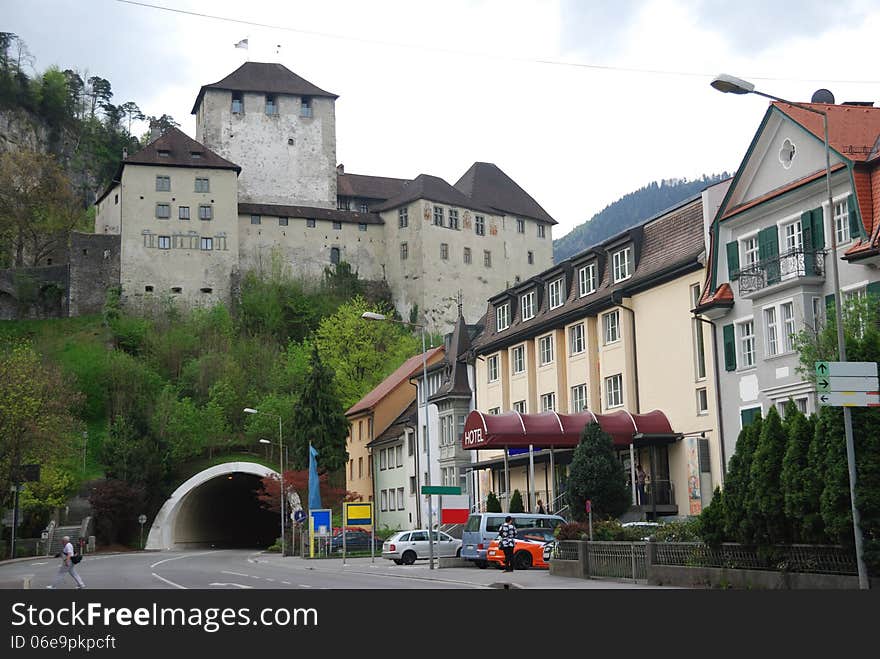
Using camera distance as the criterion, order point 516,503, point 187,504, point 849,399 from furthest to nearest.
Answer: point 187,504, point 516,503, point 849,399

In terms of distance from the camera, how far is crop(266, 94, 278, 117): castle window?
398 feet

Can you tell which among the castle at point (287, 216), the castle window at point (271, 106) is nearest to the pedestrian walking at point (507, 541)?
the castle at point (287, 216)

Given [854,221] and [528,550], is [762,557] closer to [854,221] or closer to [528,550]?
[528,550]

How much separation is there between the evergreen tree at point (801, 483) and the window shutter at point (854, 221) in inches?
490

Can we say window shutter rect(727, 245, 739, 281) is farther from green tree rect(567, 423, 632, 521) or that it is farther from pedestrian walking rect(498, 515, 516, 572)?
pedestrian walking rect(498, 515, 516, 572)

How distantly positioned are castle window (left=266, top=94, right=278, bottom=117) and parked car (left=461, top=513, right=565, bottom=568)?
3564 inches

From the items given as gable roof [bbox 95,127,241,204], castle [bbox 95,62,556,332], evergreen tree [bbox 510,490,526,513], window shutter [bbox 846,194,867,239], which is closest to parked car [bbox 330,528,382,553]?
evergreen tree [bbox 510,490,526,513]

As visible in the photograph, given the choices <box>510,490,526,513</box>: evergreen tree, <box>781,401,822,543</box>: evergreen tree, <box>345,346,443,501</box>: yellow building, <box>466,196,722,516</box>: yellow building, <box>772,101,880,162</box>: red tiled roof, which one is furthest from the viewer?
<box>345,346,443,501</box>: yellow building

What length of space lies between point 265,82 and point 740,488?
106 metres

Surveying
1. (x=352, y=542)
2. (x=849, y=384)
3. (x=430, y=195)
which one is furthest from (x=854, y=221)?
(x=430, y=195)

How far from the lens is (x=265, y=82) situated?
122250mm

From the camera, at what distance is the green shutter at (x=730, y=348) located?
3775 centimetres

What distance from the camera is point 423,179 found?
395 feet

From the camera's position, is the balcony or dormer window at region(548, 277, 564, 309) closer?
the balcony
